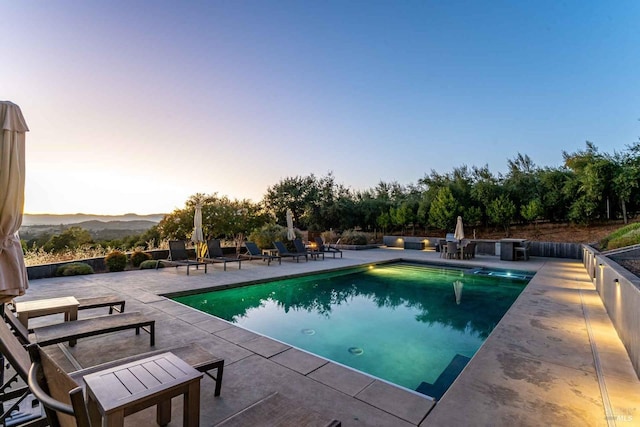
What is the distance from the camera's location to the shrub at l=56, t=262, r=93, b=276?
7707mm

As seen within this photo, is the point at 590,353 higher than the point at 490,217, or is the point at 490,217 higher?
the point at 490,217

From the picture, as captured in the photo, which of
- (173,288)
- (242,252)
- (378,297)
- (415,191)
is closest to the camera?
(173,288)

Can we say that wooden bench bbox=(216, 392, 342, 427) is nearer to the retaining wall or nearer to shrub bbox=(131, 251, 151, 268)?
the retaining wall

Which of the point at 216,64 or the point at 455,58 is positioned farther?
the point at 455,58

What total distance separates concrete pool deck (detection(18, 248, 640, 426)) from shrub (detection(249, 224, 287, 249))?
7922mm

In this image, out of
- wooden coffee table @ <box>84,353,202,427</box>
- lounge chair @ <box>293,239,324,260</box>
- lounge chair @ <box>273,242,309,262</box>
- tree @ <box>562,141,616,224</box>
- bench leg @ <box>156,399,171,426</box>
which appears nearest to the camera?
wooden coffee table @ <box>84,353,202,427</box>

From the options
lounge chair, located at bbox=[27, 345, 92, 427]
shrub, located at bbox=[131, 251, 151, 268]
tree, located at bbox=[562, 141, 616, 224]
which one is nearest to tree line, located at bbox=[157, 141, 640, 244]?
tree, located at bbox=[562, 141, 616, 224]

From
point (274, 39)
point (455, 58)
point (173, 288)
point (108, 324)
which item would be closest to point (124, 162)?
point (274, 39)

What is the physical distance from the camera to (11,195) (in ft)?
7.13

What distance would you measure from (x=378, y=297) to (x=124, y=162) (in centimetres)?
1156

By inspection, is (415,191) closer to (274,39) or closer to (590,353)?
(274,39)

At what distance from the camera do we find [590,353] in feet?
11.0

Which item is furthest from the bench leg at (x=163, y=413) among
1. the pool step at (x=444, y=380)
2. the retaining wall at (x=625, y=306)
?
the retaining wall at (x=625, y=306)

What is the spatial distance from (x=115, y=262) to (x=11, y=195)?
746 centimetres
